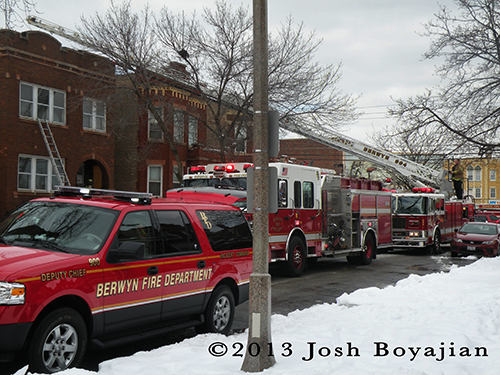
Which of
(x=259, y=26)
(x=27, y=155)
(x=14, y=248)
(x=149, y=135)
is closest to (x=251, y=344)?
(x=14, y=248)

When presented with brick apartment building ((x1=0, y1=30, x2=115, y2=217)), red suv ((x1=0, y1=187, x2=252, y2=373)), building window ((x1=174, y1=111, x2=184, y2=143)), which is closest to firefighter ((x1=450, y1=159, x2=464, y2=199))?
building window ((x1=174, y1=111, x2=184, y2=143))

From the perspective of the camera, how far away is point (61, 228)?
5.92 metres

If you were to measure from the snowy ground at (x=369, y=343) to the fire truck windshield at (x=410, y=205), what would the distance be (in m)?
13.7

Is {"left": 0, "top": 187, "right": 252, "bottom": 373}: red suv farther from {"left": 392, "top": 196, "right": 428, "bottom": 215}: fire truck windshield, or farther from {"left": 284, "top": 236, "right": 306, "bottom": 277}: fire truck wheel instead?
{"left": 392, "top": 196, "right": 428, "bottom": 215}: fire truck windshield

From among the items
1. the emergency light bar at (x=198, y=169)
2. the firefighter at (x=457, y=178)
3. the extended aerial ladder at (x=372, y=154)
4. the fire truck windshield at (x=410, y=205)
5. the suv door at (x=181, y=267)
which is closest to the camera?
the suv door at (x=181, y=267)

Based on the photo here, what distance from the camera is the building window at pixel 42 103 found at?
21312 millimetres

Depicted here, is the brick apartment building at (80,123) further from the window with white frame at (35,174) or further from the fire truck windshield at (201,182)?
the fire truck windshield at (201,182)

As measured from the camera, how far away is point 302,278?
14.2 metres

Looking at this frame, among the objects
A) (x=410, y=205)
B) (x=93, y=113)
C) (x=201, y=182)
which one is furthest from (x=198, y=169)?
(x=410, y=205)

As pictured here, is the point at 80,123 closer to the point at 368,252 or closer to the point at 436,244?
the point at 368,252

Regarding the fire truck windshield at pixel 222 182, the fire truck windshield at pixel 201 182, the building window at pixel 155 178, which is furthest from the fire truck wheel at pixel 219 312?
the building window at pixel 155 178

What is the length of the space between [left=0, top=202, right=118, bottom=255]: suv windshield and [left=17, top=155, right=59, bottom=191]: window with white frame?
1583cm

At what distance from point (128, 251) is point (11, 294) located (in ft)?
4.31

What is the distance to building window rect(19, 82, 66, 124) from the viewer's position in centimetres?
2131
